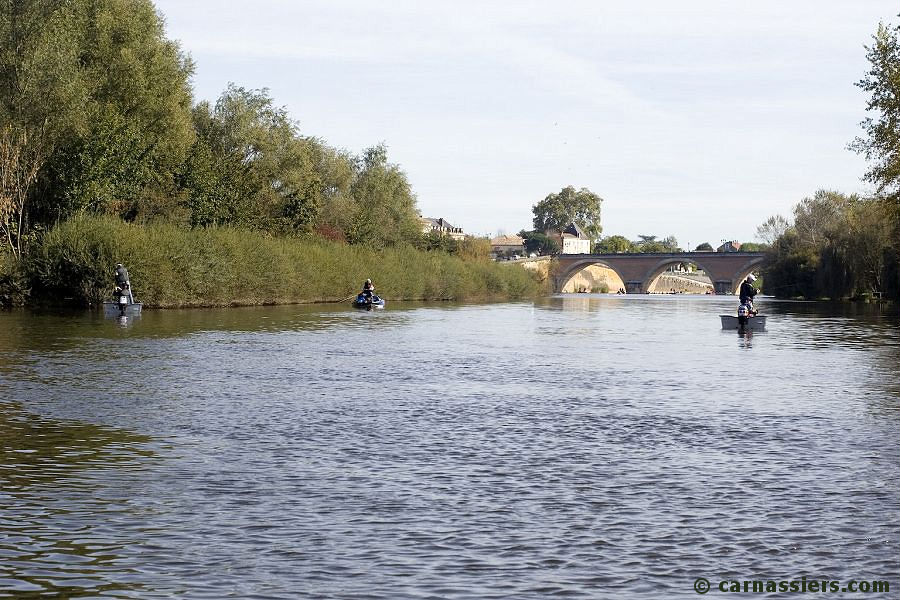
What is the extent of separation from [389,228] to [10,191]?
4613 centimetres

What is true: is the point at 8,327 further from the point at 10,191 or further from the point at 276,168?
the point at 276,168

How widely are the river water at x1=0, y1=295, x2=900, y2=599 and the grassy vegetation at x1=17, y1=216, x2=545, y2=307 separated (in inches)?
1105

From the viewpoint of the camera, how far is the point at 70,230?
52.9 metres

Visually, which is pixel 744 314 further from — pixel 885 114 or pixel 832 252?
pixel 832 252

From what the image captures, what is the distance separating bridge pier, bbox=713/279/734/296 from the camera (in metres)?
168

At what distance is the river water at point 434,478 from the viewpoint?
27.6 ft

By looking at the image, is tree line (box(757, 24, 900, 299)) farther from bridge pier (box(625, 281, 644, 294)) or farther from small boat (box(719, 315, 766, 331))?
bridge pier (box(625, 281, 644, 294))

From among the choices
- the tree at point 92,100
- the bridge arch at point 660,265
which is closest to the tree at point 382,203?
the tree at point 92,100

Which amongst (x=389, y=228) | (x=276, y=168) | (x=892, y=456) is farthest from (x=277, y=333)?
(x=389, y=228)

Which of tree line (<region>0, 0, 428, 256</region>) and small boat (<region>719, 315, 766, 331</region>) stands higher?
tree line (<region>0, 0, 428, 256</region>)

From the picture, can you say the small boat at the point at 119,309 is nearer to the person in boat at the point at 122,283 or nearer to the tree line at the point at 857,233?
the person in boat at the point at 122,283

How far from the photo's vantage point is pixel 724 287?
170 m

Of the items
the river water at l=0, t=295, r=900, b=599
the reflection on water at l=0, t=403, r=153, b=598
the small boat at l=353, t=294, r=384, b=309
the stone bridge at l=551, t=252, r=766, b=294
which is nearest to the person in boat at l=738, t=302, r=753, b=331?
the river water at l=0, t=295, r=900, b=599

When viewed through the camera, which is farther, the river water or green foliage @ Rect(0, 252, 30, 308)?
green foliage @ Rect(0, 252, 30, 308)
